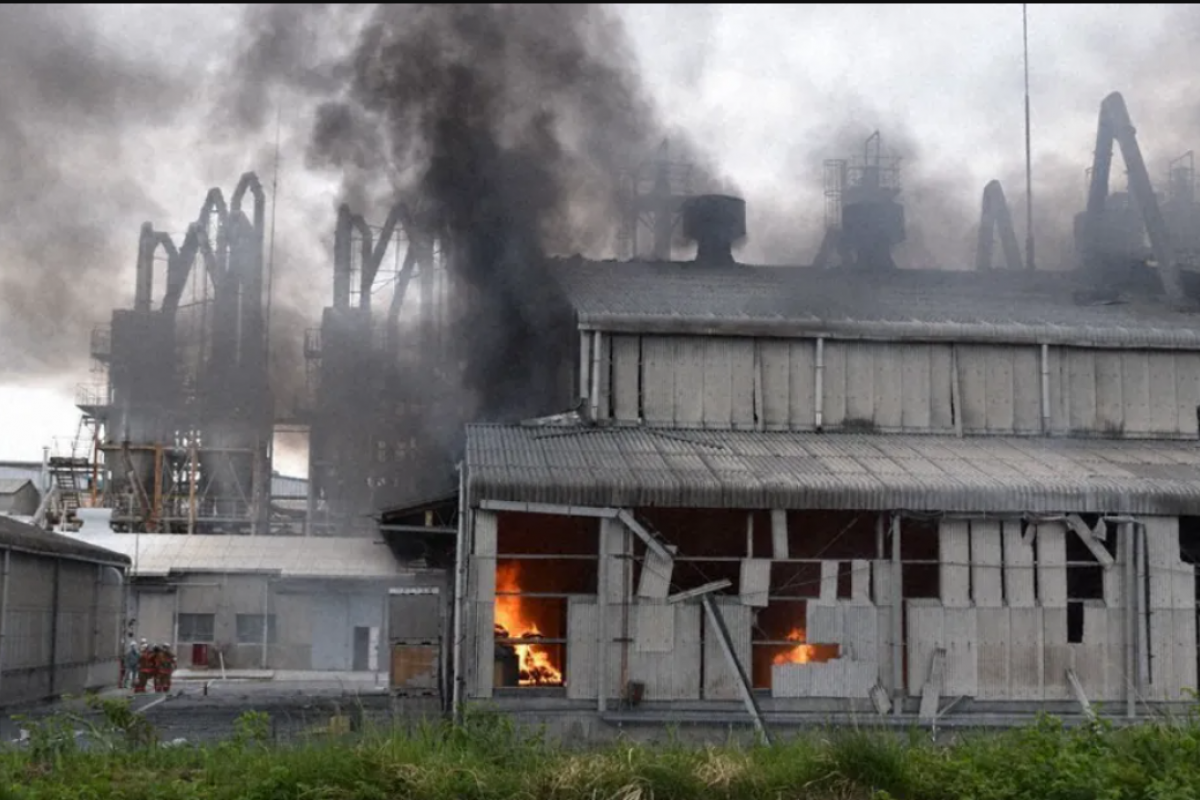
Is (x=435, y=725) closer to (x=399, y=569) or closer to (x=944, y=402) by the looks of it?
(x=944, y=402)

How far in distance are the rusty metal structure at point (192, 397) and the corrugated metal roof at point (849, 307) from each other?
26783mm


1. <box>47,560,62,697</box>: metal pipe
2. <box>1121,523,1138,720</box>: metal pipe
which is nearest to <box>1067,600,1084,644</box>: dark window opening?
<box>1121,523,1138,720</box>: metal pipe

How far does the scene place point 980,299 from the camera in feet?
98.1

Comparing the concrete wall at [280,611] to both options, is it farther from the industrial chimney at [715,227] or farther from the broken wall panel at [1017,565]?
the broken wall panel at [1017,565]

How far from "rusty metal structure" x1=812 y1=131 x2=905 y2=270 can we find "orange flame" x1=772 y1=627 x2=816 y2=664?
12.1 meters

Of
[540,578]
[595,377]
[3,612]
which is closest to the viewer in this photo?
[3,612]

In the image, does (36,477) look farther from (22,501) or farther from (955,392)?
(955,392)

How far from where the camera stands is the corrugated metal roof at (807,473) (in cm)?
2148

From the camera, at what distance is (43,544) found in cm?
2780

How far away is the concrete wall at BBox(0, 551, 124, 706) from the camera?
26.4 meters

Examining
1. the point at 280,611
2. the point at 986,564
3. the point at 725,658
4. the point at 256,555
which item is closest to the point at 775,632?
the point at 725,658


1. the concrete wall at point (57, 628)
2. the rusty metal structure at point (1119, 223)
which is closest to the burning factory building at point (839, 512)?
the rusty metal structure at point (1119, 223)

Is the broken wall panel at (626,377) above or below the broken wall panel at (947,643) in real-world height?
above

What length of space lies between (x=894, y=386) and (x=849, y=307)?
2.08m
